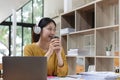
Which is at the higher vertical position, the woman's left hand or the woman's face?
the woman's face

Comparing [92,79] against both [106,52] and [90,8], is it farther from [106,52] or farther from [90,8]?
[90,8]

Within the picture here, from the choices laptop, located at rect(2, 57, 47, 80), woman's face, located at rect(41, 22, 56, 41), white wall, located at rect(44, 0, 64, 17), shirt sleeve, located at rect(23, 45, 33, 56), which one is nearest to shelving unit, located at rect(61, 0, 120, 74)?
woman's face, located at rect(41, 22, 56, 41)

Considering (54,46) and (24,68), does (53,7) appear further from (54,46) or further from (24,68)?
(24,68)

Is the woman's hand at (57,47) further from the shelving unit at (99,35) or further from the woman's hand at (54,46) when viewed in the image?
the shelving unit at (99,35)

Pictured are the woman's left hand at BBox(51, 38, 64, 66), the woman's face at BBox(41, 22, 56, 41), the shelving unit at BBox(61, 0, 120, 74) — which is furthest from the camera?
the shelving unit at BBox(61, 0, 120, 74)

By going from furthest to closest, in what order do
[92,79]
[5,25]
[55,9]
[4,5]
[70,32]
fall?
[5,25] → [55,9] → [4,5] → [70,32] → [92,79]

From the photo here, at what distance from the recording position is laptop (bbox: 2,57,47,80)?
124 centimetres

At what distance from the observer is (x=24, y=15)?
7.30m

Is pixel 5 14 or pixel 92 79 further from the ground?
pixel 5 14

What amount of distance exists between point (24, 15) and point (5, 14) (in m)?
1.21

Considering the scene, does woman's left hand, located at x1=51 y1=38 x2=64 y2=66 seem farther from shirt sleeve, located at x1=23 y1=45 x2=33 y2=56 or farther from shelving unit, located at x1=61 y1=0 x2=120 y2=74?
shelving unit, located at x1=61 y1=0 x2=120 y2=74

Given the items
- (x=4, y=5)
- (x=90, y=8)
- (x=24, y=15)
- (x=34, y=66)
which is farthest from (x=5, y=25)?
(x=34, y=66)

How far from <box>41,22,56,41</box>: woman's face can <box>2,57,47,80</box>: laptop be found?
721 mm

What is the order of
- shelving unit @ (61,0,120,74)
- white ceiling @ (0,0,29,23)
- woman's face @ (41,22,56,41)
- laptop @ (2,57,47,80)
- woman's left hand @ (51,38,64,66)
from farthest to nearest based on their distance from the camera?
white ceiling @ (0,0,29,23), shelving unit @ (61,0,120,74), woman's face @ (41,22,56,41), woman's left hand @ (51,38,64,66), laptop @ (2,57,47,80)
